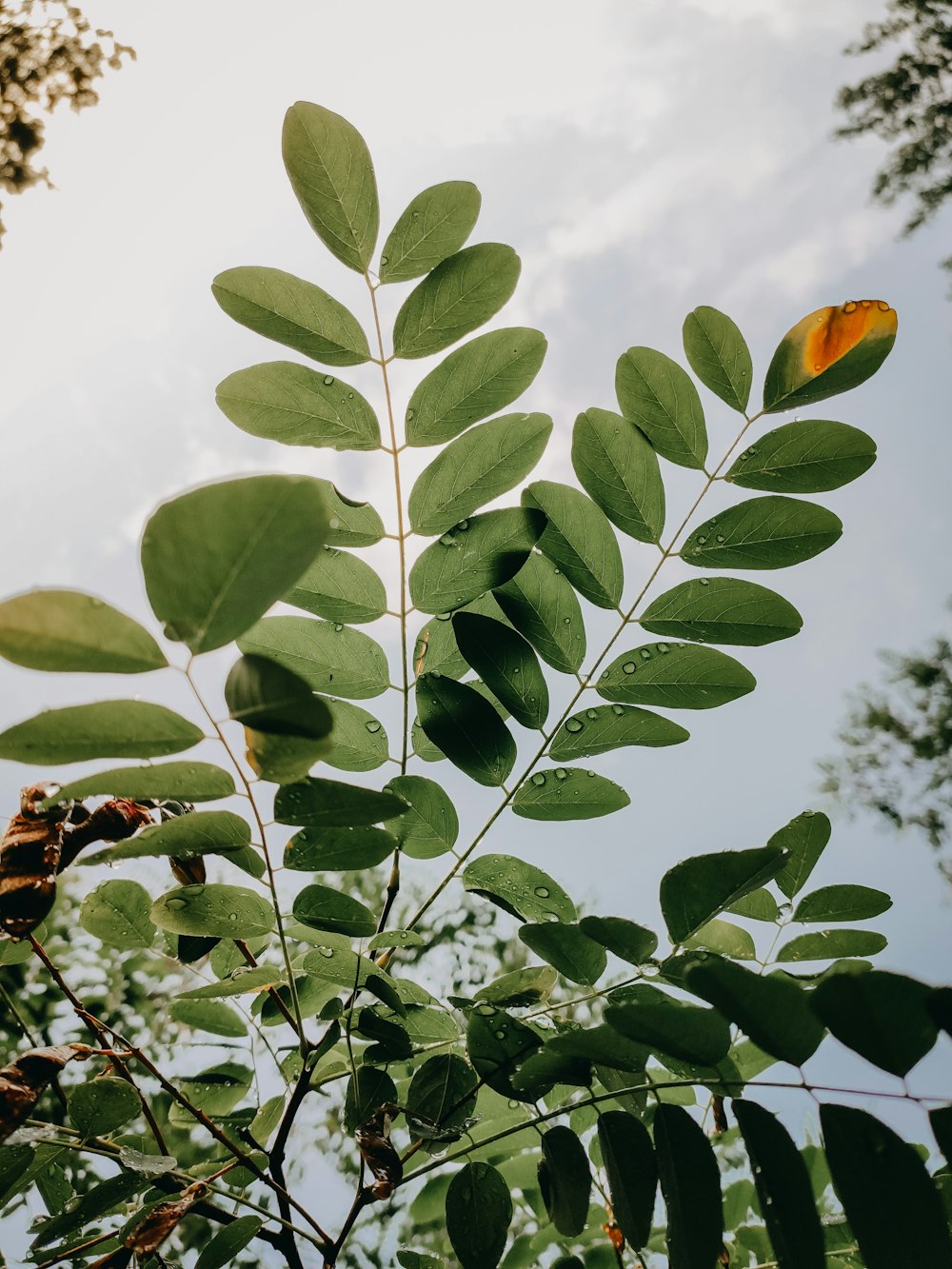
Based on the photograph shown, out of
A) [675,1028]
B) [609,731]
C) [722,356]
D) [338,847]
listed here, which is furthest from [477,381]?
[675,1028]

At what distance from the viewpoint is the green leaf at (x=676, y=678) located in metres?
0.88

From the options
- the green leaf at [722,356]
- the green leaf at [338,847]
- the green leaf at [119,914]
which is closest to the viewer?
the green leaf at [338,847]

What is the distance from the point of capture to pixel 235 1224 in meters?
0.76

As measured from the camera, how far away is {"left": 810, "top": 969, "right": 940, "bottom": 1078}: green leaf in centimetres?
48

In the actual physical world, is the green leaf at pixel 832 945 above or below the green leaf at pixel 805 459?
below

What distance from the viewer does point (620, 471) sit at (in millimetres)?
956

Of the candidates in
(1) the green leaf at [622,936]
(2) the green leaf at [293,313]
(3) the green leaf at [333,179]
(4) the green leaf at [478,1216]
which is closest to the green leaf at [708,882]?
(1) the green leaf at [622,936]

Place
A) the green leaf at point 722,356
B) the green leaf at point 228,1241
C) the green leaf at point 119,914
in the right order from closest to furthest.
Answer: the green leaf at point 228,1241, the green leaf at point 119,914, the green leaf at point 722,356

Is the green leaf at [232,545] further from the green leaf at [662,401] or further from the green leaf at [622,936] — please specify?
the green leaf at [662,401]

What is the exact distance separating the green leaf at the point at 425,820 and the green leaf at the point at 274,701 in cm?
35

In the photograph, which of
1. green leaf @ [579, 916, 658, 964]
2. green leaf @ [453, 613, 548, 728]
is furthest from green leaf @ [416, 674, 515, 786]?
green leaf @ [579, 916, 658, 964]

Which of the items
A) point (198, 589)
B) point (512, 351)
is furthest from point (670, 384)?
point (198, 589)

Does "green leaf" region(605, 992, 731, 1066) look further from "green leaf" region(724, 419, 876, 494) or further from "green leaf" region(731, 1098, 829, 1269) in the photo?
"green leaf" region(724, 419, 876, 494)

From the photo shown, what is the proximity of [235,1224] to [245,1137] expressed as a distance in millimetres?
72
